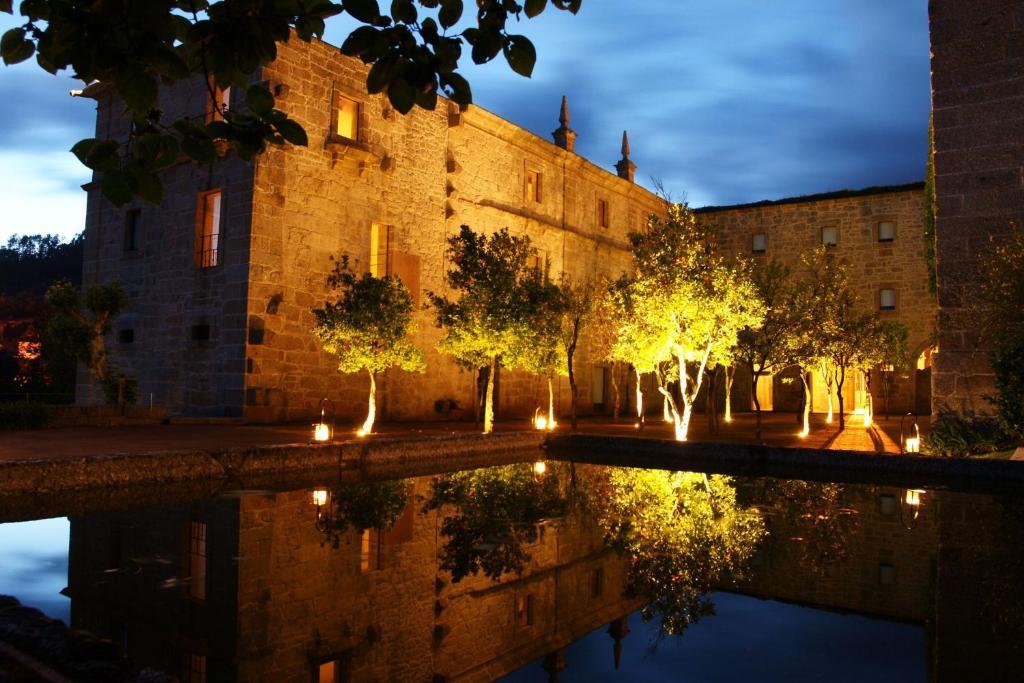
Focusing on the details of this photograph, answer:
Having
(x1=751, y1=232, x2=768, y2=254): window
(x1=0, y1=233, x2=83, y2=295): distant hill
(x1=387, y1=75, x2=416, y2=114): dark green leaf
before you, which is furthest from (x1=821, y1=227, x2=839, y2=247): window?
(x1=0, y1=233, x2=83, y2=295): distant hill

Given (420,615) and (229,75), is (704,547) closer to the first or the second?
(420,615)

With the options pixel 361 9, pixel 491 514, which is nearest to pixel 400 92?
pixel 361 9

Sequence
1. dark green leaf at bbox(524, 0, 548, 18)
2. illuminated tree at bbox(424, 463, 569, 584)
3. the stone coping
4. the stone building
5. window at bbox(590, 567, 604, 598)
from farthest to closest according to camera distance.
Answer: the stone building
the stone coping
illuminated tree at bbox(424, 463, 569, 584)
window at bbox(590, 567, 604, 598)
dark green leaf at bbox(524, 0, 548, 18)

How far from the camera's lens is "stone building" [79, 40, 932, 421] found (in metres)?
15.7

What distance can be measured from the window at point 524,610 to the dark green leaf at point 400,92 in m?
2.92

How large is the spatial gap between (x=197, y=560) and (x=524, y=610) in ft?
7.46

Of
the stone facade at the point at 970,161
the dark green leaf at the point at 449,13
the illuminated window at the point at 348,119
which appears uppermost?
the illuminated window at the point at 348,119

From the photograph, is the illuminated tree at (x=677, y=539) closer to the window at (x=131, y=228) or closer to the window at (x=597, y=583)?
the window at (x=597, y=583)

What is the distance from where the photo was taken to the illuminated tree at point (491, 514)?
17.4 ft

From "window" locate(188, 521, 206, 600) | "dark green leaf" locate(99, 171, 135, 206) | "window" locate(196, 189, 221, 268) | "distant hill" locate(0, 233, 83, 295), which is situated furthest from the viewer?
"distant hill" locate(0, 233, 83, 295)

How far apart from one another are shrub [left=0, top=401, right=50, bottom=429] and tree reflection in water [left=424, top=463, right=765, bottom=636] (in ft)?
25.1

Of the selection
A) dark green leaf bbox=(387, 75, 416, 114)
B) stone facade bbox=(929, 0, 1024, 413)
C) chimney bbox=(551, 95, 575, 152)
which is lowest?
dark green leaf bbox=(387, 75, 416, 114)

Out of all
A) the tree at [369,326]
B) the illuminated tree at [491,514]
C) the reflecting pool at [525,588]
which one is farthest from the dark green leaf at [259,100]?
the tree at [369,326]

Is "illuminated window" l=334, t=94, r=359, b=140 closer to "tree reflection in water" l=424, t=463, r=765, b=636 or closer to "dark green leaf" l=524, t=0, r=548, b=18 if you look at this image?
"tree reflection in water" l=424, t=463, r=765, b=636
